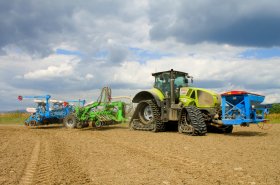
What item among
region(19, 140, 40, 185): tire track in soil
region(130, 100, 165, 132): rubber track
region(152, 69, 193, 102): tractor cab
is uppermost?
region(152, 69, 193, 102): tractor cab

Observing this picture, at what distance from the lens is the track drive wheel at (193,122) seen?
11.0m

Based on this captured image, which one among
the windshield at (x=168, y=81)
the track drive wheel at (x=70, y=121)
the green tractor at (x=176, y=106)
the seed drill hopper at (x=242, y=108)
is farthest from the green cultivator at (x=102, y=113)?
the seed drill hopper at (x=242, y=108)

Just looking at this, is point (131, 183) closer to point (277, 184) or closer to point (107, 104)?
point (277, 184)

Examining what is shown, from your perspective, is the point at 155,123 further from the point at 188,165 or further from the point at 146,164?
the point at 188,165

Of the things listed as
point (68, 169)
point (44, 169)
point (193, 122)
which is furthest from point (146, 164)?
point (193, 122)

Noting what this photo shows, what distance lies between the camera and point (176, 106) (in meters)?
12.6

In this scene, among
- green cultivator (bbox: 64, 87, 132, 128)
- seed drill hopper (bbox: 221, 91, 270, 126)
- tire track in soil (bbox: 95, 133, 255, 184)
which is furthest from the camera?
green cultivator (bbox: 64, 87, 132, 128)

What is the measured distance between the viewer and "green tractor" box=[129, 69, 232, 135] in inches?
457

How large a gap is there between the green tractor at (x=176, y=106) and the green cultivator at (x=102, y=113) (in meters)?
1.43

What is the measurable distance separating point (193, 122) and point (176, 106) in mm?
1710

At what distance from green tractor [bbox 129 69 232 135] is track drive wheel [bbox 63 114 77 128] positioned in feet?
11.8

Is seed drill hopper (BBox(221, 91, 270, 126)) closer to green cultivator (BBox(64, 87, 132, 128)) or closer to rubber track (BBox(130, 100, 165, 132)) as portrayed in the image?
rubber track (BBox(130, 100, 165, 132))

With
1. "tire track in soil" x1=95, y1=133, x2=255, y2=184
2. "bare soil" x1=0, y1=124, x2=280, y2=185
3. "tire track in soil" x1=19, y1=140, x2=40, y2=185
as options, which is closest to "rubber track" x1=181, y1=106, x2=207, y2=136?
"bare soil" x1=0, y1=124, x2=280, y2=185

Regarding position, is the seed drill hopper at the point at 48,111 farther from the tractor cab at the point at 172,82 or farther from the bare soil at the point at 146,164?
the bare soil at the point at 146,164
